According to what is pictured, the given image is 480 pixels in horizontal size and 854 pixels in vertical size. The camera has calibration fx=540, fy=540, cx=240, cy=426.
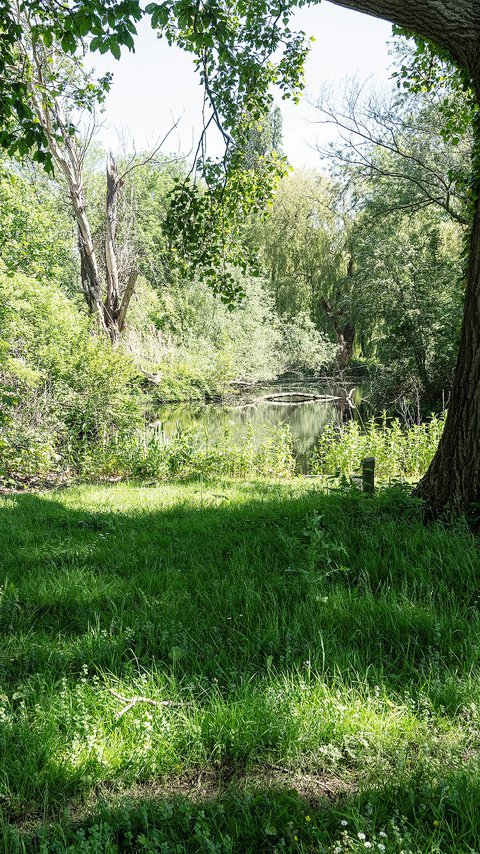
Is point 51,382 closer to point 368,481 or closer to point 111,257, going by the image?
point 111,257

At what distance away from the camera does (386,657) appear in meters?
2.59

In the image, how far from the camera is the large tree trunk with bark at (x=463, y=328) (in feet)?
13.0

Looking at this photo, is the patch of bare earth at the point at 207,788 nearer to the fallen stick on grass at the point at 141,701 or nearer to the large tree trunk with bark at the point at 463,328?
the fallen stick on grass at the point at 141,701

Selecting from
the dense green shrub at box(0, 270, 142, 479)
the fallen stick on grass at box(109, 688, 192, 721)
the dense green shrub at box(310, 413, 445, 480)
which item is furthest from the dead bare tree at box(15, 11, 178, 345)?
the fallen stick on grass at box(109, 688, 192, 721)

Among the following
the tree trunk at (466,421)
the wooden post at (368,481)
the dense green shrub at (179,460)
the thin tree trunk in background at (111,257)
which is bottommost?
the dense green shrub at (179,460)

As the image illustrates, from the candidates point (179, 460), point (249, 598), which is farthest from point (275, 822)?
point (179, 460)

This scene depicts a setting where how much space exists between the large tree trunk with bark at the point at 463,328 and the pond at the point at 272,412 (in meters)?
11.9

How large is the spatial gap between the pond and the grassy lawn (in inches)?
512

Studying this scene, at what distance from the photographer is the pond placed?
19.4 meters

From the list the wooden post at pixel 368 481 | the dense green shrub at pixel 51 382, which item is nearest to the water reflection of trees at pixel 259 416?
the dense green shrub at pixel 51 382

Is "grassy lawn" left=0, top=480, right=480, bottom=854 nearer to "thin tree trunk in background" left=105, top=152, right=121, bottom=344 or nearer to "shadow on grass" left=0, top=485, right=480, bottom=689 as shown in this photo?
"shadow on grass" left=0, top=485, right=480, bottom=689

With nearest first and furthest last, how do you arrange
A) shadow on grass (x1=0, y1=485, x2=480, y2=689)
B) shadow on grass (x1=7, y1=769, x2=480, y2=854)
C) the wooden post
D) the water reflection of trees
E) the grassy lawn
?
shadow on grass (x1=7, y1=769, x2=480, y2=854)
the grassy lawn
shadow on grass (x1=0, y1=485, x2=480, y2=689)
the wooden post
the water reflection of trees

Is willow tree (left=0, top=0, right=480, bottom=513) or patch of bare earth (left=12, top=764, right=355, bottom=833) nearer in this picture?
patch of bare earth (left=12, top=764, right=355, bottom=833)

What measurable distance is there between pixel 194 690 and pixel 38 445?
9.32 metres
